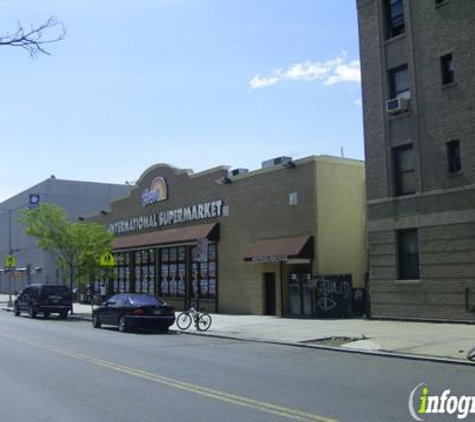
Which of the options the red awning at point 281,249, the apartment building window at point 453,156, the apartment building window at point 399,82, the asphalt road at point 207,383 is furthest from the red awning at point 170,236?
the asphalt road at point 207,383

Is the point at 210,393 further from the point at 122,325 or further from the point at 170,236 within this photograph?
the point at 170,236

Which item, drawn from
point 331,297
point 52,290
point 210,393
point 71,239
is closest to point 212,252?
point 71,239

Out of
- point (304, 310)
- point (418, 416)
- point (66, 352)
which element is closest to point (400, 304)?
point (304, 310)

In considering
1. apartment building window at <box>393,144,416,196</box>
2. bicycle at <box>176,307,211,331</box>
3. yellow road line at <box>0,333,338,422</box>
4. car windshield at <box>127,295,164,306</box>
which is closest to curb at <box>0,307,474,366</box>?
bicycle at <box>176,307,211,331</box>

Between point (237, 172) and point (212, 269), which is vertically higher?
point (237, 172)

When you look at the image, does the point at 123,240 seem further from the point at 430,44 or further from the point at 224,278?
the point at 430,44

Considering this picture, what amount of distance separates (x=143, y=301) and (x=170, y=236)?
1319cm

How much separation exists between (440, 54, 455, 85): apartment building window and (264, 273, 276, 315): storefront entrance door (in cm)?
1146

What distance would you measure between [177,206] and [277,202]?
947 cm

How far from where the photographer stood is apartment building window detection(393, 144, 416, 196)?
2370 cm

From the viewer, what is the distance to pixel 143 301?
23312 mm

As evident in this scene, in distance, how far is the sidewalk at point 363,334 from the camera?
51.4 feet

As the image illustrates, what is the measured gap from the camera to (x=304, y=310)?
1080 inches

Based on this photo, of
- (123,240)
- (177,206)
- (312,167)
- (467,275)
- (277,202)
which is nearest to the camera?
(467,275)
